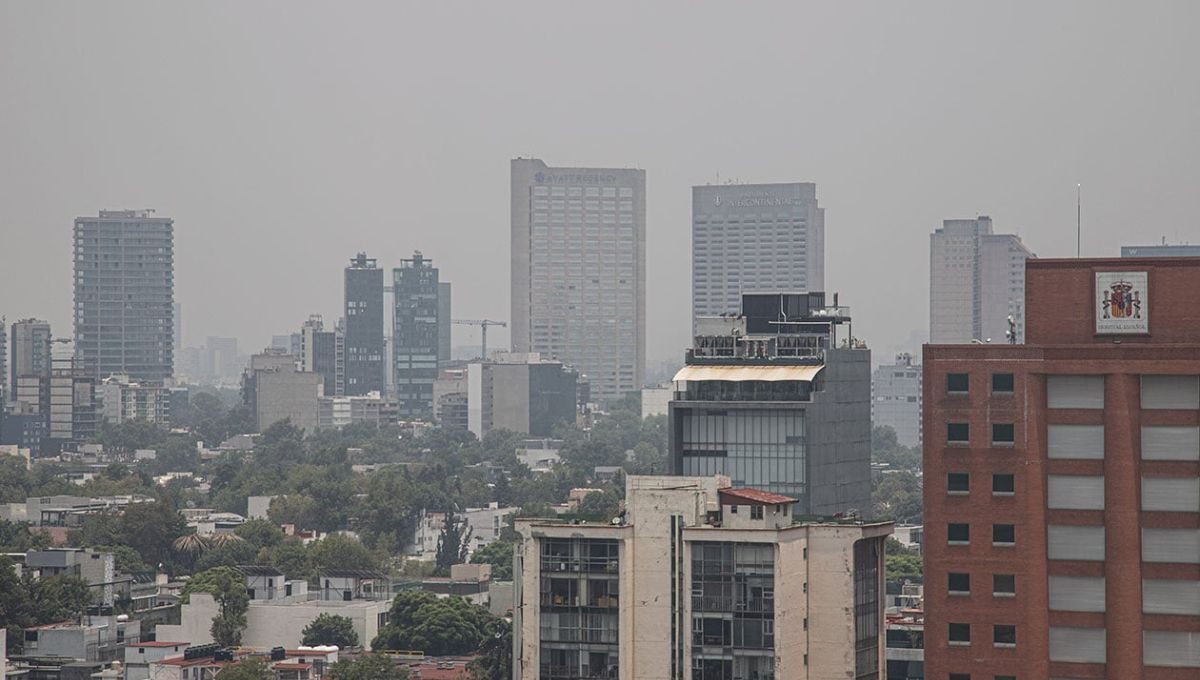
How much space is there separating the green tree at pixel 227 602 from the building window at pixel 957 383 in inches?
2882

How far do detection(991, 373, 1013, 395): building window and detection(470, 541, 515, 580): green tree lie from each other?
111 meters

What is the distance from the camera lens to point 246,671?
352 feet

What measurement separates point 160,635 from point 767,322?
3624cm

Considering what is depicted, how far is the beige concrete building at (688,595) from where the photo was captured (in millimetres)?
68000

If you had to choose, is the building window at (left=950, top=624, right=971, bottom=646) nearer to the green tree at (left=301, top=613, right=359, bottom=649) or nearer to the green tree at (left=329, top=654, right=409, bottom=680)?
the green tree at (left=329, top=654, right=409, bottom=680)

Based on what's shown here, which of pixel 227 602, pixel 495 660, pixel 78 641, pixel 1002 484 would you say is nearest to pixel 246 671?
pixel 495 660

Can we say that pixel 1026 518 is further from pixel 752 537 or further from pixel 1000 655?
pixel 752 537

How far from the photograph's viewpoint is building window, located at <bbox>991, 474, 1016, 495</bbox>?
58281 millimetres

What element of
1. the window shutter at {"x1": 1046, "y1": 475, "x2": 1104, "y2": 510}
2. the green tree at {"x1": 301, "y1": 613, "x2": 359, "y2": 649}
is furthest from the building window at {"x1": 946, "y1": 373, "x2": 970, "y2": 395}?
the green tree at {"x1": 301, "y1": 613, "x2": 359, "y2": 649}

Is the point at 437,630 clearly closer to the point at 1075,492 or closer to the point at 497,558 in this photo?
the point at 497,558

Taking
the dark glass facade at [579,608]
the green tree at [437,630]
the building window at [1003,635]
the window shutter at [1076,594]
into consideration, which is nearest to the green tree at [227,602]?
the green tree at [437,630]

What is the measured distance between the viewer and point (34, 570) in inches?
5773

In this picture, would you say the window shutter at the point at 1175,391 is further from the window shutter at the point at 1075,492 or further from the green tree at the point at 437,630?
the green tree at the point at 437,630

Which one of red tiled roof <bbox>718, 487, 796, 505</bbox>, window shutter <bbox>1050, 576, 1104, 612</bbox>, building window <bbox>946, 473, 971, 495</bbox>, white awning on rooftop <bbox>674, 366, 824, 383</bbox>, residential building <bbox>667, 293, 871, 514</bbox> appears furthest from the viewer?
white awning on rooftop <bbox>674, 366, 824, 383</bbox>
